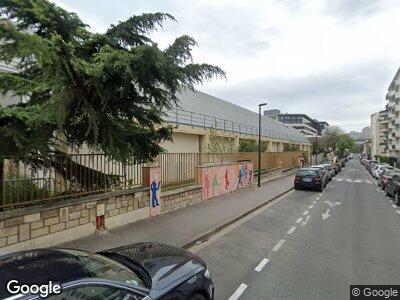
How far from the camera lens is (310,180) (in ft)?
75.3

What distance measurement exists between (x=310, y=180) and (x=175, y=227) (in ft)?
49.6

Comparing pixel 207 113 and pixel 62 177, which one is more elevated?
pixel 207 113

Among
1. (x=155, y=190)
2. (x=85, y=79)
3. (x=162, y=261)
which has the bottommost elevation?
(x=162, y=261)

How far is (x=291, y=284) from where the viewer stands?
6066 mm

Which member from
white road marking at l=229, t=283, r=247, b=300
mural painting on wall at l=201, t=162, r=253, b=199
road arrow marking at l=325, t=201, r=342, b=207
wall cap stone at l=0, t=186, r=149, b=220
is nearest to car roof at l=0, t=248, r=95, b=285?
white road marking at l=229, t=283, r=247, b=300

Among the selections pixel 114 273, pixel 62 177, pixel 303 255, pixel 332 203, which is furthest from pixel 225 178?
pixel 114 273

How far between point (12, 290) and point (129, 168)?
821cm

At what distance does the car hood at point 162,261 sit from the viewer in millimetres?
3936

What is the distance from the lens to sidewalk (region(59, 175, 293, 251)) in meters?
8.27

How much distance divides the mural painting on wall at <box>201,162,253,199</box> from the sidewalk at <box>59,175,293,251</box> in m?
1.06

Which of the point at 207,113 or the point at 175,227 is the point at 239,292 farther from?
the point at 207,113

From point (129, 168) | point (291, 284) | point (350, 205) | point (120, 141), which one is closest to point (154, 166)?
point (129, 168)

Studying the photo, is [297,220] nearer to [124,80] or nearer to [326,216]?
[326,216]

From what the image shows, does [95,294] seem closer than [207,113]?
Yes
